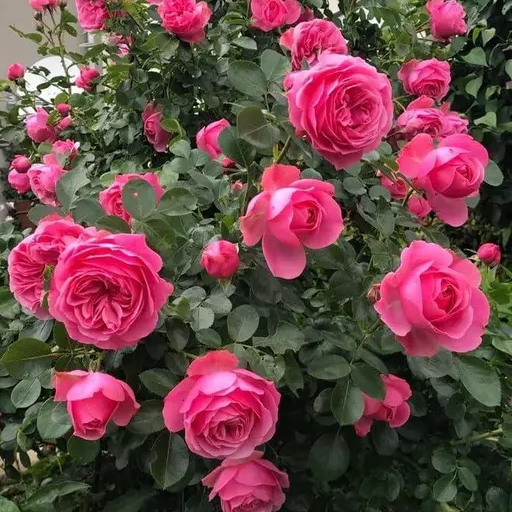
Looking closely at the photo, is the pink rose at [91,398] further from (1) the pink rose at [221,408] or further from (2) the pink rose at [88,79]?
(2) the pink rose at [88,79]

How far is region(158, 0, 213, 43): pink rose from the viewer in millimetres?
1098

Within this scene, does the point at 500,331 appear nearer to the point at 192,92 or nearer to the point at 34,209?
the point at 34,209

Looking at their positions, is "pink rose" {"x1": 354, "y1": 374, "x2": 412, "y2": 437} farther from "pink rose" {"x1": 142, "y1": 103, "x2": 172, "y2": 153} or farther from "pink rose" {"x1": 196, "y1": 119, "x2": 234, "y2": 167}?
"pink rose" {"x1": 142, "y1": 103, "x2": 172, "y2": 153}

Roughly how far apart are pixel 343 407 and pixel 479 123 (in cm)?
168

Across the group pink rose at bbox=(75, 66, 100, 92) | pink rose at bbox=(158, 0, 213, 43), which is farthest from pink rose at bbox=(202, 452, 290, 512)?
pink rose at bbox=(75, 66, 100, 92)

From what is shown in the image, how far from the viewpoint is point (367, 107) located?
565mm

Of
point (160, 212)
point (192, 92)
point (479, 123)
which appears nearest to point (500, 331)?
point (160, 212)

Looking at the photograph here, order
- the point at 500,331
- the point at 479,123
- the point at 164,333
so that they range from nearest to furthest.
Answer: the point at 164,333 < the point at 500,331 < the point at 479,123

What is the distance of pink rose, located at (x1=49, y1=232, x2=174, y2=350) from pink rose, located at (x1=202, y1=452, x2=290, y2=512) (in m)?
0.17

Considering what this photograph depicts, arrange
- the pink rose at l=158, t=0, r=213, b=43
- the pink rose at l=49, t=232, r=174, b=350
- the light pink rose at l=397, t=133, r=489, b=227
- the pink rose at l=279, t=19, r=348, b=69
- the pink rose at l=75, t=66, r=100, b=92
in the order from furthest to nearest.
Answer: the pink rose at l=75, t=66, r=100, b=92
the pink rose at l=158, t=0, r=213, b=43
the pink rose at l=279, t=19, r=348, b=69
the light pink rose at l=397, t=133, r=489, b=227
the pink rose at l=49, t=232, r=174, b=350

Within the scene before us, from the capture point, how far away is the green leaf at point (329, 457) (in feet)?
2.23

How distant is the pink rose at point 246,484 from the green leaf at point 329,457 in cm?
7

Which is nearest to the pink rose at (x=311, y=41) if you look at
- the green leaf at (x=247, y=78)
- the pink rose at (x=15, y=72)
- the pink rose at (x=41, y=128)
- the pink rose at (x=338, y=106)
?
the green leaf at (x=247, y=78)

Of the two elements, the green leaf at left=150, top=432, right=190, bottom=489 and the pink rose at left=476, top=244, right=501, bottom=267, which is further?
the pink rose at left=476, top=244, right=501, bottom=267
